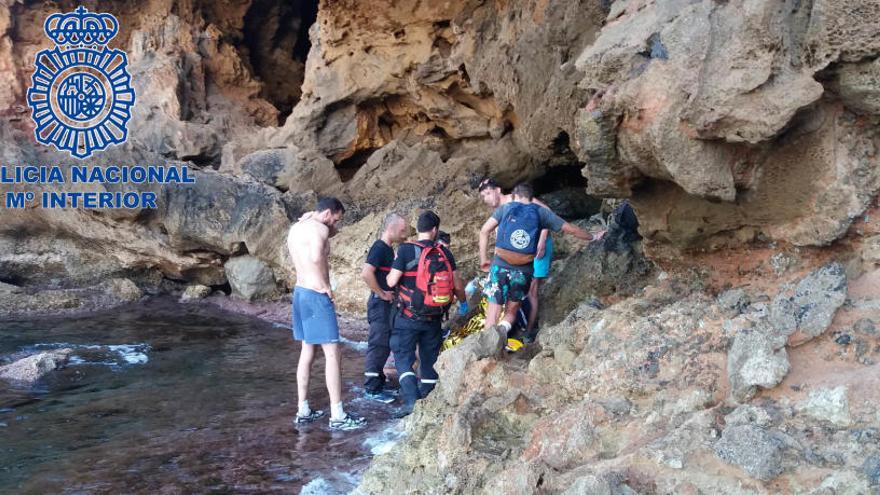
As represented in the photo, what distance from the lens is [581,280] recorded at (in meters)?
5.84

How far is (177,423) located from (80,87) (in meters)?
9.42

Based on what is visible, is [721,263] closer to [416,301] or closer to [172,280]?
[416,301]

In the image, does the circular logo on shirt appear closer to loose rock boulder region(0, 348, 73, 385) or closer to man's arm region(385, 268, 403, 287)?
man's arm region(385, 268, 403, 287)

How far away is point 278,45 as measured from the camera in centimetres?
1664

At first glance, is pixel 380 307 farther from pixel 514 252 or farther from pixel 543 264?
pixel 543 264

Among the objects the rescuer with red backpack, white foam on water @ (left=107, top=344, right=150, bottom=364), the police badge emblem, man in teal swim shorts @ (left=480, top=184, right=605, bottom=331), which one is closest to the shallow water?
white foam on water @ (left=107, top=344, right=150, bottom=364)

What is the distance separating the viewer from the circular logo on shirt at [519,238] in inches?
205

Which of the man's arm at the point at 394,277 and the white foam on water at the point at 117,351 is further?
the white foam on water at the point at 117,351

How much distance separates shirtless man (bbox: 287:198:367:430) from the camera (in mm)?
5092

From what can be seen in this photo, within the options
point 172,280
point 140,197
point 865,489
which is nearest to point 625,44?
Result: point 865,489

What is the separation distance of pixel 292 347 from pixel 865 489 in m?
6.41

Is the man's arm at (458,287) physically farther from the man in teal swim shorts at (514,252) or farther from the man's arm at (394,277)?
the man's arm at (394,277)

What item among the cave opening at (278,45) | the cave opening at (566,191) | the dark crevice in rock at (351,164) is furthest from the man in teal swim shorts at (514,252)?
the cave opening at (278,45)

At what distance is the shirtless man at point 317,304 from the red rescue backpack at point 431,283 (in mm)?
637
